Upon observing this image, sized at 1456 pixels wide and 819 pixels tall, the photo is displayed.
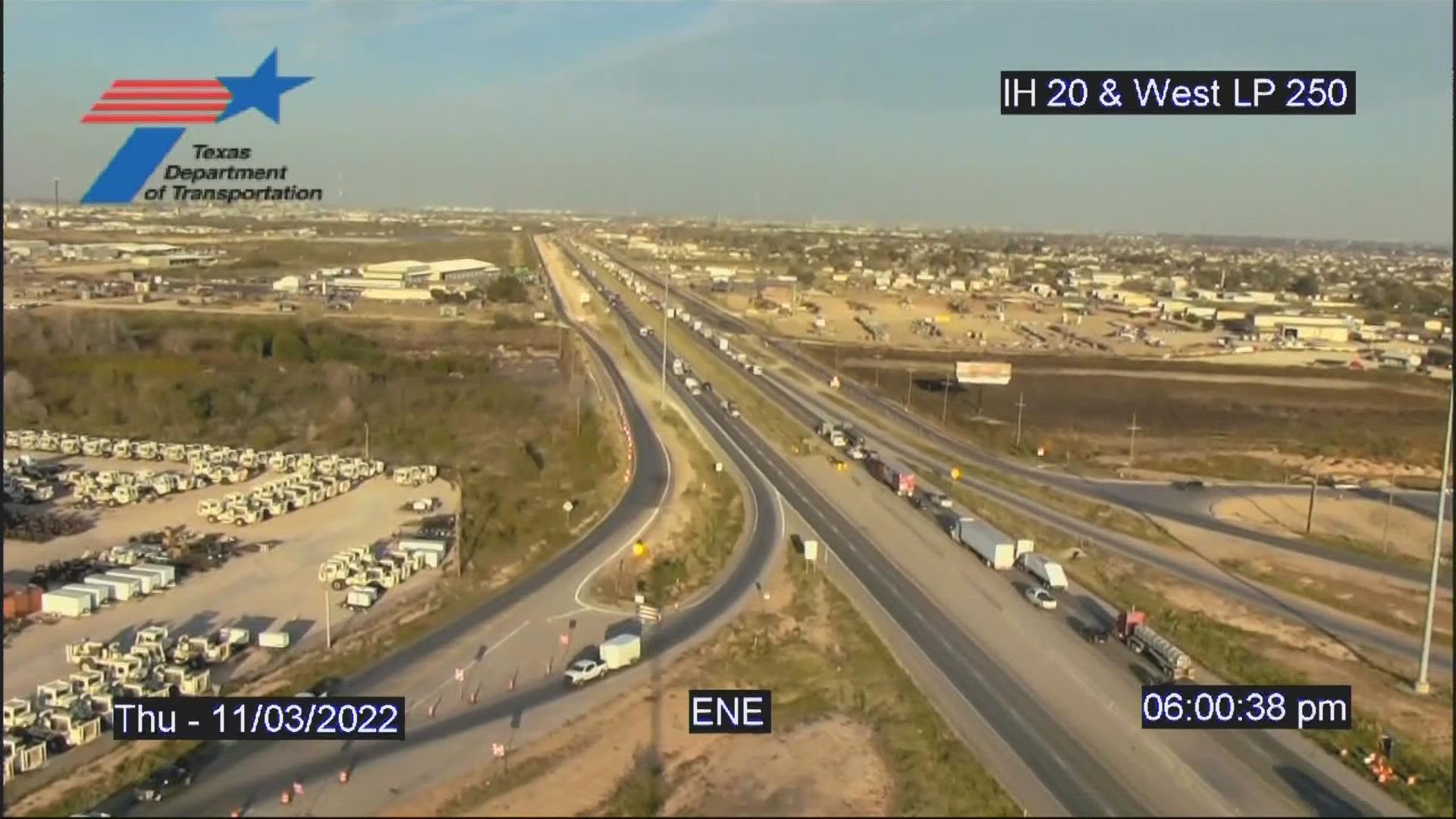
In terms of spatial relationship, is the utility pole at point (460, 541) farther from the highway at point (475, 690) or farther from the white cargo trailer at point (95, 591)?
the white cargo trailer at point (95, 591)

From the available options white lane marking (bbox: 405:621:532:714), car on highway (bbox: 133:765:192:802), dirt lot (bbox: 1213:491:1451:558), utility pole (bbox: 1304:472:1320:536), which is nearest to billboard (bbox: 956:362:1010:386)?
dirt lot (bbox: 1213:491:1451:558)

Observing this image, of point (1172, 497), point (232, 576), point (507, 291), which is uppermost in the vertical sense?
point (507, 291)

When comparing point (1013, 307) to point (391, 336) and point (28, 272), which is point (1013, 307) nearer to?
point (391, 336)

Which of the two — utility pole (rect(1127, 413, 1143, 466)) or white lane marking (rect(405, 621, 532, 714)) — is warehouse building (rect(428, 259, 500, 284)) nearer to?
utility pole (rect(1127, 413, 1143, 466))

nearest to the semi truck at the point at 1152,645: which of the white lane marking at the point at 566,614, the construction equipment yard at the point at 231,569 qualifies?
the white lane marking at the point at 566,614

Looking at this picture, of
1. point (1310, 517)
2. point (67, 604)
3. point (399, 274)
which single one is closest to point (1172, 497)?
point (1310, 517)

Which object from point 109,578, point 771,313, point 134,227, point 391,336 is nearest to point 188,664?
point 109,578

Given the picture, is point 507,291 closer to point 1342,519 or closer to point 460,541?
point 460,541
